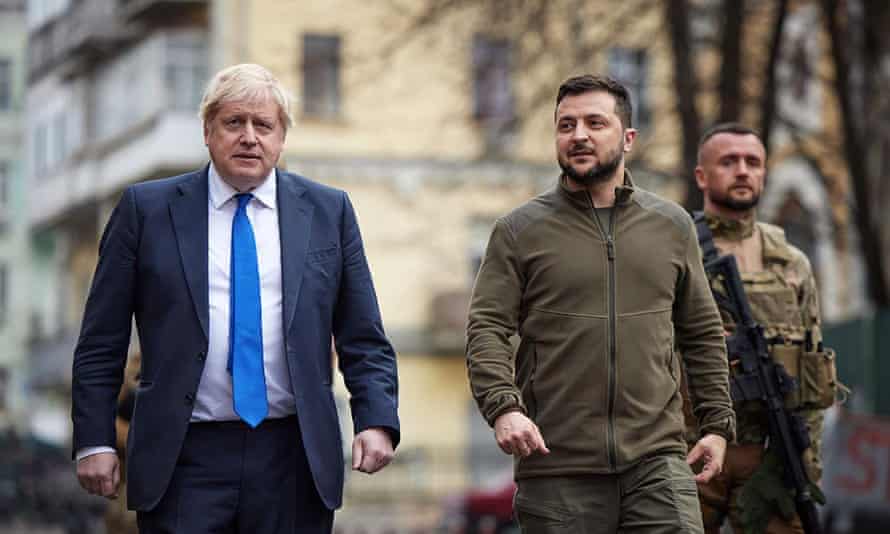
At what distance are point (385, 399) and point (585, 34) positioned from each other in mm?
14277

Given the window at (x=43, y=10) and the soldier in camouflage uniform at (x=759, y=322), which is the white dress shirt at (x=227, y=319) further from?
the window at (x=43, y=10)

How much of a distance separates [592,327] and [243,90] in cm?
137

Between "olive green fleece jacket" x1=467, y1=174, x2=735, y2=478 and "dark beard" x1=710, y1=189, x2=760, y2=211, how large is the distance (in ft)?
5.17

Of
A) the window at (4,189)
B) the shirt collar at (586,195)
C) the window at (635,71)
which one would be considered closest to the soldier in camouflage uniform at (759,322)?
the shirt collar at (586,195)

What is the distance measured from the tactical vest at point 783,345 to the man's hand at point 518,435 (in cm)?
212

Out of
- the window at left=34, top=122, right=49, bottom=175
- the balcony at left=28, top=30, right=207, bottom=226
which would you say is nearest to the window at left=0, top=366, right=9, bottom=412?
→ the window at left=34, top=122, right=49, bottom=175

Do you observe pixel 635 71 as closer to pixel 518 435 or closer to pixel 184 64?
pixel 184 64

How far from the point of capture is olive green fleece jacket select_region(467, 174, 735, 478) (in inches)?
253

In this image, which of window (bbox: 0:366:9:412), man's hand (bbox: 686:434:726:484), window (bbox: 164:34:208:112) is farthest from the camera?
window (bbox: 0:366:9:412)

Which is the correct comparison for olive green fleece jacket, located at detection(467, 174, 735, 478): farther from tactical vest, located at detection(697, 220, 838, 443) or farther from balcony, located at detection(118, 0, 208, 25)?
balcony, located at detection(118, 0, 208, 25)

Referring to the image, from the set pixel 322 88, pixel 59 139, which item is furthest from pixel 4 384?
pixel 322 88

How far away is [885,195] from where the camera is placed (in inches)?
914

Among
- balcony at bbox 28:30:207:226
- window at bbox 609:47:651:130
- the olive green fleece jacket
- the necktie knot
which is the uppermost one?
balcony at bbox 28:30:207:226

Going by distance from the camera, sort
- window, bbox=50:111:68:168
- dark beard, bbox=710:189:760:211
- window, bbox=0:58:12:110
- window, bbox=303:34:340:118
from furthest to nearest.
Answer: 1. window, bbox=0:58:12:110
2. window, bbox=50:111:68:168
3. window, bbox=303:34:340:118
4. dark beard, bbox=710:189:760:211
